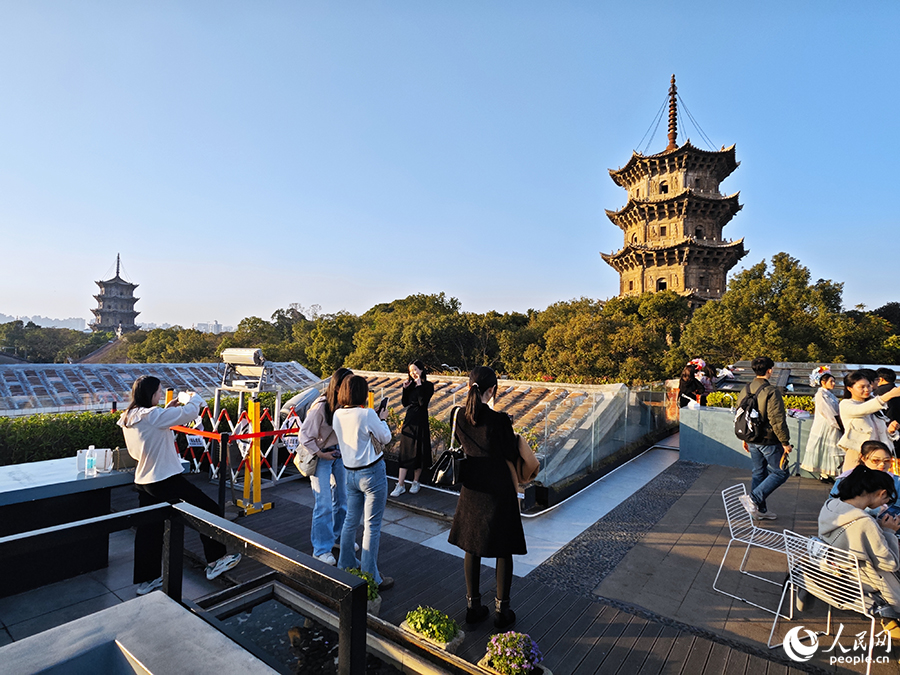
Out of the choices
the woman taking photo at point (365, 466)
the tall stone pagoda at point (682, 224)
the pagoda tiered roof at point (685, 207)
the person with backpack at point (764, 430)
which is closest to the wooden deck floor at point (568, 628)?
the woman taking photo at point (365, 466)

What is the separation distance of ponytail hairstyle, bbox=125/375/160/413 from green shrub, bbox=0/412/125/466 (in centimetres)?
446

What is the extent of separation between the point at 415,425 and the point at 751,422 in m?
4.01

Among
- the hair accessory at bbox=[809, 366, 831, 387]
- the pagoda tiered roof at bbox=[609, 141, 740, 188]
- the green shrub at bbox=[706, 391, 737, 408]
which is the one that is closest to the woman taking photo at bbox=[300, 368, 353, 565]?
the hair accessory at bbox=[809, 366, 831, 387]

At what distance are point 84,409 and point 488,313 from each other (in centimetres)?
3159

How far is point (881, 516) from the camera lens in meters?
3.33

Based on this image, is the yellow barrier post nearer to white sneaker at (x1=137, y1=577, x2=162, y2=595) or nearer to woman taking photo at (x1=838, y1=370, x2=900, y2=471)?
white sneaker at (x1=137, y1=577, x2=162, y2=595)

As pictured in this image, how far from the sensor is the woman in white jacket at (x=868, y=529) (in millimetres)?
3029

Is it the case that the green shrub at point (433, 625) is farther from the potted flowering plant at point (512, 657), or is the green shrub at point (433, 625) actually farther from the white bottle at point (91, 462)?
the white bottle at point (91, 462)

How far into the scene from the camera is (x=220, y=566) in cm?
432

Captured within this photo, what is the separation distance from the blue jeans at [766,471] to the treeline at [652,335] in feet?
62.5

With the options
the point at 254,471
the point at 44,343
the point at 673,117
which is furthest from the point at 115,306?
the point at 254,471

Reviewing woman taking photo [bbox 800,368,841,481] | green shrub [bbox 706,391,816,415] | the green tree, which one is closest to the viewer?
woman taking photo [bbox 800,368,841,481]

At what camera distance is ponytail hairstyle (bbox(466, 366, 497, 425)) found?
3.37 metres

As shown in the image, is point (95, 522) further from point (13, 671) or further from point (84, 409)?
point (84, 409)
